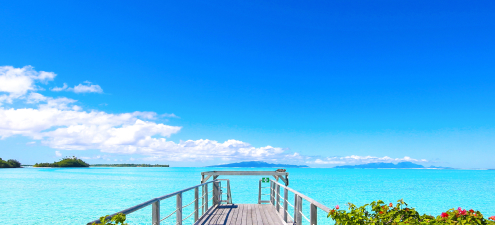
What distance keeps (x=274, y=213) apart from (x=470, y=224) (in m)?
6.74

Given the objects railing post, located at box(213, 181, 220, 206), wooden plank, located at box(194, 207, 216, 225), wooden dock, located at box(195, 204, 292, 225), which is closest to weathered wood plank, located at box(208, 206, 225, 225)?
Answer: wooden dock, located at box(195, 204, 292, 225)

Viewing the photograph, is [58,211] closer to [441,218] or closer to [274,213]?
[274,213]

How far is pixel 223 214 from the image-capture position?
8812mm

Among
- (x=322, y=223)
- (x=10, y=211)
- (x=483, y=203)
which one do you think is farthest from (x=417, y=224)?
(x=483, y=203)

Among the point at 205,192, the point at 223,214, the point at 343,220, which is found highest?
the point at 343,220

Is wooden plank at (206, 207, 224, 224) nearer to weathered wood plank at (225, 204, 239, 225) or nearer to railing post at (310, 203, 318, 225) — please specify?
weathered wood plank at (225, 204, 239, 225)

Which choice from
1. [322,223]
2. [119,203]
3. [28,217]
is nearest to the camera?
[322,223]

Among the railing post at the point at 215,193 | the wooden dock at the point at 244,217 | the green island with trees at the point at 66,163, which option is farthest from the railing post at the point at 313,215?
the green island with trees at the point at 66,163

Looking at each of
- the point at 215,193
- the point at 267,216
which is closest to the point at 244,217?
the point at 267,216

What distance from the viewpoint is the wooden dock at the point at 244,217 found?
291 inches

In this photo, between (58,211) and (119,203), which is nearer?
(58,211)

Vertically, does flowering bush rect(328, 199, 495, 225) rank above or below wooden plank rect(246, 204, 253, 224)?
above

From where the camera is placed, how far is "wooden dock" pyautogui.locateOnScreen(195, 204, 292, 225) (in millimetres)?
7393

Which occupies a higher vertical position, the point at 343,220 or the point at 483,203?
the point at 343,220
